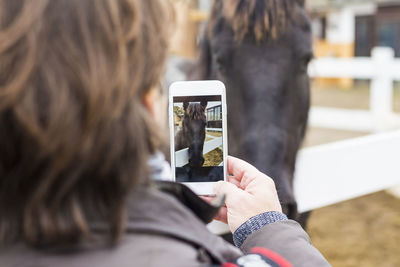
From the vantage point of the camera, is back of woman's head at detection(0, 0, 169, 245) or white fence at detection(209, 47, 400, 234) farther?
white fence at detection(209, 47, 400, 234)

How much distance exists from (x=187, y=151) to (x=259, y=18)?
47.5 inches

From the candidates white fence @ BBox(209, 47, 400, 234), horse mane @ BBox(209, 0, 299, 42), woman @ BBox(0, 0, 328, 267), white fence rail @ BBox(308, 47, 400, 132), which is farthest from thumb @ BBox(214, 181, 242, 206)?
white fence rail @ BBox(308, 47, 400, 132)

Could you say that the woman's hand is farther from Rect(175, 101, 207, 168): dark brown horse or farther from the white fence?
the white fence

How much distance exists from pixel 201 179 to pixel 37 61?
0.57 m

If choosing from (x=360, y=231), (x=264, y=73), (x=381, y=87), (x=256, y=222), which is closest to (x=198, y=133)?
(x=256, y=222)

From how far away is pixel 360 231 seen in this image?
3779mm

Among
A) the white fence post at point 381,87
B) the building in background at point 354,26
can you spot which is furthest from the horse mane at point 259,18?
the building in background at point 354,26

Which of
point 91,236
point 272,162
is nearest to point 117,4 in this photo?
point 91,236

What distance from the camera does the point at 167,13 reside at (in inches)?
27.6

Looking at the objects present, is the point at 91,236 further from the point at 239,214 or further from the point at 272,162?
the point at 272,162

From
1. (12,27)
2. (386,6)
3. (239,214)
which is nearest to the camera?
(12,27)

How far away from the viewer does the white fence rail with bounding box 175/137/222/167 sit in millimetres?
1051

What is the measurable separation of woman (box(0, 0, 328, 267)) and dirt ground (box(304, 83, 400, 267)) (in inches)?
87.0

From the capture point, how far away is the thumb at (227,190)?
0.97 metres
